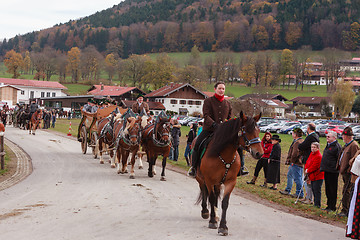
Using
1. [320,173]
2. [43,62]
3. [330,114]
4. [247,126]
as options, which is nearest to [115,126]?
[320,173]

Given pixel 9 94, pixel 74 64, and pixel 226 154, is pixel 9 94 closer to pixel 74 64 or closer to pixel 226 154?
pixel 74 64

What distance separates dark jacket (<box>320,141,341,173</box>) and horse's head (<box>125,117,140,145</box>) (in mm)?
6360

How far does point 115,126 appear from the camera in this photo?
15805 mm

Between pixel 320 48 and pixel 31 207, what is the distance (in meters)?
181

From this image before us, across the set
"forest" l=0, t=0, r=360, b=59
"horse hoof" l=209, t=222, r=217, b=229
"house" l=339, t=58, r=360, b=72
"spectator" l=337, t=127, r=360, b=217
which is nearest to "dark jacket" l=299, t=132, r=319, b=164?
"spectator" l=337, t=127, r=360, b=217

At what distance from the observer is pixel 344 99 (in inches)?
3433

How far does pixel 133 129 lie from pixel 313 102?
97636 mm

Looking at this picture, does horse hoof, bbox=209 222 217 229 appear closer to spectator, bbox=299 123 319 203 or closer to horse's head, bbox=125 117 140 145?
spectator, bbox=299 123 319 203

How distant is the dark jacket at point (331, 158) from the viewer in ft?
33.2

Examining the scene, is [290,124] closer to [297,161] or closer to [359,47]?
[297,161]

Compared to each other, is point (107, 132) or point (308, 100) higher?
point (308, 100)

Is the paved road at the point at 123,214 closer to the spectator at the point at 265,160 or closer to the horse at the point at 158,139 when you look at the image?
the horse at the point at 158,139

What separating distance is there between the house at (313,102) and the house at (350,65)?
2672 centimetres

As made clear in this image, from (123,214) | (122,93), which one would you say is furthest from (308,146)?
(122,93)
